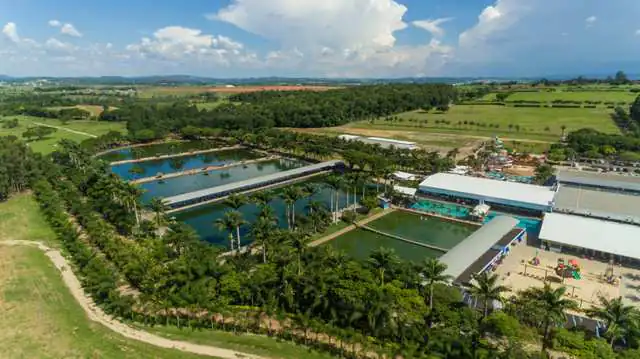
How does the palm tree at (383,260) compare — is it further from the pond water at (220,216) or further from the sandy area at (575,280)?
the pond water at (220,216)

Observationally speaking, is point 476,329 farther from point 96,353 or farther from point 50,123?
point 50,123

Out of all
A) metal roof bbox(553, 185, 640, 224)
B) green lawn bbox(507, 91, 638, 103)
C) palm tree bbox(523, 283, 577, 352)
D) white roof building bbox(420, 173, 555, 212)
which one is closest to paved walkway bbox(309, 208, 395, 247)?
white roof building bbox(420, 173, 555, 212)

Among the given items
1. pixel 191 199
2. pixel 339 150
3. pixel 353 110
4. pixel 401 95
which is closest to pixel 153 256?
pixel 191 199

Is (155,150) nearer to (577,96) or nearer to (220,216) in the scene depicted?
(220,216)

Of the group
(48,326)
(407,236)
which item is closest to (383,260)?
(407,236)

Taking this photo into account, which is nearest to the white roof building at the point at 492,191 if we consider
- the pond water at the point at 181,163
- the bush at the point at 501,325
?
the bush at the point at 501,325

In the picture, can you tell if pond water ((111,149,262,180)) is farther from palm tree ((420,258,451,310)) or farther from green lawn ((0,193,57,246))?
palm tree ((420,258,451,310))
